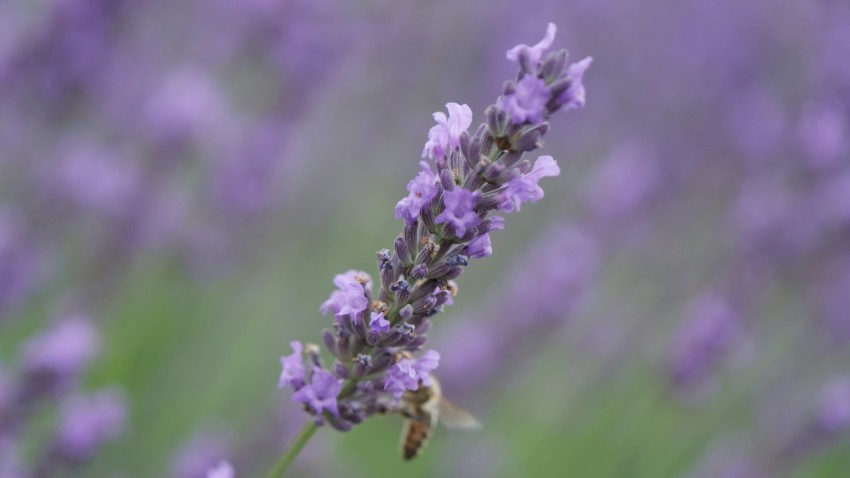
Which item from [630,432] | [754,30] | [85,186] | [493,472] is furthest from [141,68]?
[754,30]

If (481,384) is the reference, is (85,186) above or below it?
above

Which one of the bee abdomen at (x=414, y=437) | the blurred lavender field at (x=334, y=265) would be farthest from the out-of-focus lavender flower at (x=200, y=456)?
the bee abdomen at (x=414, y=437)

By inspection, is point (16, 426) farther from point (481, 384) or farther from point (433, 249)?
point (481, 384)

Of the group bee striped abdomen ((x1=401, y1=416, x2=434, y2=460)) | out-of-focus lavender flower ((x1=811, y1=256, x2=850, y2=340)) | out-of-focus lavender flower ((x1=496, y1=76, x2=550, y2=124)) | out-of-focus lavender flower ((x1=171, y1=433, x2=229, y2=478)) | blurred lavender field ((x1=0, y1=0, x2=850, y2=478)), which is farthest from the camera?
out-of-focus lavender flower ((x1=811, y1=256, x2=850, y2=340))

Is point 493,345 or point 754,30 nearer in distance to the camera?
point 493,345

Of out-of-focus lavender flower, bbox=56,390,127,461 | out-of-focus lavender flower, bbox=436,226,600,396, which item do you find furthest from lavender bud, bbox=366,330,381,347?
out-of-focus lavender flower, bbox=436,226,600,396

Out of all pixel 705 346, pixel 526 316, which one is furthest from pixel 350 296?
pixel 526 316

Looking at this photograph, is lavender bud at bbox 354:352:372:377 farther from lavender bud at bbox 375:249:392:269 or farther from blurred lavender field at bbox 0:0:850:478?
blurred lavender field at bbox 0:0:850:478
